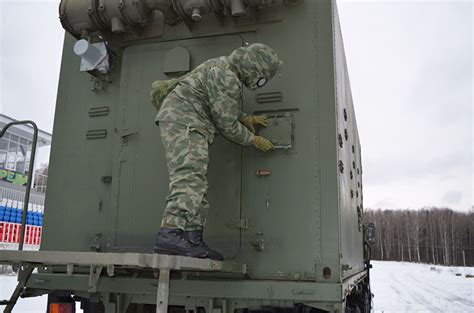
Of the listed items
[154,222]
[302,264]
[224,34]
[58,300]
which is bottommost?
[58,300]

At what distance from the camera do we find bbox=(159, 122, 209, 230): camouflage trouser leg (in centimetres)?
259

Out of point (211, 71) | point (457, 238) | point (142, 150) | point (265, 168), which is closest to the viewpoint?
point (211, 71)

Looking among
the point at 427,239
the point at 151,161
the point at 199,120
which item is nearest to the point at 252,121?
the point at 199,120

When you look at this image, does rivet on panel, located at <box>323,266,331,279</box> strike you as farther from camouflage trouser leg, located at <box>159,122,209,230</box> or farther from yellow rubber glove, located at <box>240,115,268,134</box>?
yellow rubber glove, located at <box>240,115,268,134</box>

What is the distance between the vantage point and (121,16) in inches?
139

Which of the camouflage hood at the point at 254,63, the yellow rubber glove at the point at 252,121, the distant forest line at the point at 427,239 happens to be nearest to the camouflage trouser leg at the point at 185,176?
the yellow rubber glove at the point at 252,121

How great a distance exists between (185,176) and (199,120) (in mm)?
415

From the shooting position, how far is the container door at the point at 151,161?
320 centimetres

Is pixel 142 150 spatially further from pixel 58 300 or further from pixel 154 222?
pixel 58 300

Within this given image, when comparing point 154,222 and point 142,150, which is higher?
point 142,150

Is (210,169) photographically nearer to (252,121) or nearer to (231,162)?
(231,162)

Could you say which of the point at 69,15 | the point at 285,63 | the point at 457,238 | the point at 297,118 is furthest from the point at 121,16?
the point at 457,238

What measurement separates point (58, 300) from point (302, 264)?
75.2 inches

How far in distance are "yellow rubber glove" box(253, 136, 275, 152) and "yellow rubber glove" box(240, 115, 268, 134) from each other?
0.13 m
